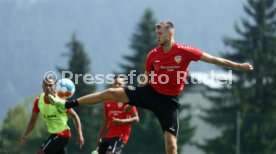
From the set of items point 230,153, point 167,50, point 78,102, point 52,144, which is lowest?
point 230,153

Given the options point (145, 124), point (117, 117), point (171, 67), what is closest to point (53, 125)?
point (117, 117)

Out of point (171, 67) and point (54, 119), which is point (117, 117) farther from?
point (171, 67)

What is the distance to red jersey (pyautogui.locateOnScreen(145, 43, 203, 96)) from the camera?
13.9 meters

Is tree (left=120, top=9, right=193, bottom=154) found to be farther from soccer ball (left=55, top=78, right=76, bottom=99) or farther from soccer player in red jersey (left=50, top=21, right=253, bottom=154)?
soccer player in red jersey (left=50, top=21, right=253, bottom=154)

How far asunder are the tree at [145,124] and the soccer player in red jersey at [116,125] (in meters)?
17.2

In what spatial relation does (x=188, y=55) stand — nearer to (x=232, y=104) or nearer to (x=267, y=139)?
(x=267, y=139)

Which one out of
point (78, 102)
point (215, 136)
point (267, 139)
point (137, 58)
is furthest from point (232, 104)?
point (78, 102)

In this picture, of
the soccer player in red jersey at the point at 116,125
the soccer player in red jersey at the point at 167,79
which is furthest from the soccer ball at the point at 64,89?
the soccer player in red jersey at the point at 167,79

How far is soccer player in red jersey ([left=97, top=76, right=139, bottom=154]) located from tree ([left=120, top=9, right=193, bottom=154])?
676 inches

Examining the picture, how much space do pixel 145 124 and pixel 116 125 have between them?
22790 mm

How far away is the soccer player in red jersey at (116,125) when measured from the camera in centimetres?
1703

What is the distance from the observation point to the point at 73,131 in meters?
31.9

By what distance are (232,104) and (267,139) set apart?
87.9ft

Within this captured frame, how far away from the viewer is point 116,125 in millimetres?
17266
